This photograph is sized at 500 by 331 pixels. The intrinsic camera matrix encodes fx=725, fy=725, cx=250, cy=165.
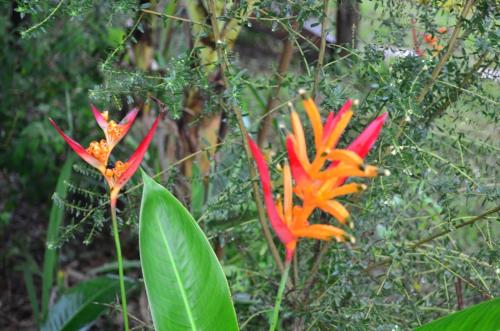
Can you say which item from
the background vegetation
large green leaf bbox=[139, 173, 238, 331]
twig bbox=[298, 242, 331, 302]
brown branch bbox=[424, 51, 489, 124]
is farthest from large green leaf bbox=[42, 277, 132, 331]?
brown branch bbox=[424, 51, 489, 124]

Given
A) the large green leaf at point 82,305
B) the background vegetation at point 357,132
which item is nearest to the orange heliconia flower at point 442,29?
the background vegetation at point 357,132

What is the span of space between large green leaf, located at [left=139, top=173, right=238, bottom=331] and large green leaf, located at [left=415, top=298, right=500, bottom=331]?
34 cm

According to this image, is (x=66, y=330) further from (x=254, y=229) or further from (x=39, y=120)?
(x=39, y=120)

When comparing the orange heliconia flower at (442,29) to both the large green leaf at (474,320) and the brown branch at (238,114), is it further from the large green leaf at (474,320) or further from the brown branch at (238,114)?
the large green leaf at (474,320)

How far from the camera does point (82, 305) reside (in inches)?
85.8

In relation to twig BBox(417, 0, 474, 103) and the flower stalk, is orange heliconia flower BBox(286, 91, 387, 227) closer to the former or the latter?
the flower stalk

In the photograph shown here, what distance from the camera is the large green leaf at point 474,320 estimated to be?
1112mm

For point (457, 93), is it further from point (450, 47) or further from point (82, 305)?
point (82, 305)

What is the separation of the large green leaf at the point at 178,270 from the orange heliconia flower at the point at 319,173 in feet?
0.84

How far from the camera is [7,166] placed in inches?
112

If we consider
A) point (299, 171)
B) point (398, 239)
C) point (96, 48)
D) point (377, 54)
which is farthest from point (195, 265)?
point (96, 48)

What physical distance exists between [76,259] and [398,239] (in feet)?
5.96

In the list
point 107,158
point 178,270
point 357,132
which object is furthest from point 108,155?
point 357,132

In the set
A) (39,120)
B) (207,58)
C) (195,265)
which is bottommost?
(39,120)
